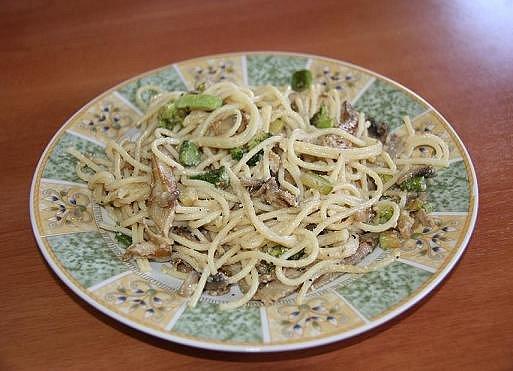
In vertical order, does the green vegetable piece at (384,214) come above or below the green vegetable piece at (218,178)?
below

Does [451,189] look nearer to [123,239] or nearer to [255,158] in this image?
[255,158]

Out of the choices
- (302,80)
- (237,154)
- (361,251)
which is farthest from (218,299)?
(302,80)

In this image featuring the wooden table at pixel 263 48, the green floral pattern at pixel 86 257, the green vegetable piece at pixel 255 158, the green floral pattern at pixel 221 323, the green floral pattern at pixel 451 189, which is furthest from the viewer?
the green vegetable piece at pixel 255 158

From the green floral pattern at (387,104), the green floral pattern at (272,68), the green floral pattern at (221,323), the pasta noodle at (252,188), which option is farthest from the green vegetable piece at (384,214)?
the green floral pattern at (272,68)

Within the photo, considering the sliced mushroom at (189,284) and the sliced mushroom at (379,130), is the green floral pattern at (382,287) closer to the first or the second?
the sliced mushroom at (189,284)

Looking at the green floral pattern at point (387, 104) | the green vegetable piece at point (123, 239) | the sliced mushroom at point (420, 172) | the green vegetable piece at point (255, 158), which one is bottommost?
the green vegetable piece at point (123, 239)

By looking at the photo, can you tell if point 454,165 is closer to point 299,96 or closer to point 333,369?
point 299,96
